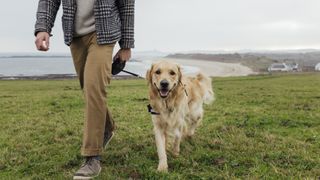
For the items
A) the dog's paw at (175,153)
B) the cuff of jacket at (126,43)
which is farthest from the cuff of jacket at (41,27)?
the dog's paw at (175,153)

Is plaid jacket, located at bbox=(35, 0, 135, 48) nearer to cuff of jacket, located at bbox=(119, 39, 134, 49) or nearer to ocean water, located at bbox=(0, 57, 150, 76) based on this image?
cuff of jacket, located at bbox=(119, 39, 134, 49)

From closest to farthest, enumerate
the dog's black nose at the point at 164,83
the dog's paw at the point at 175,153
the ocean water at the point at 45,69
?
the dog's black nose at the point at 164,83
the dog's paw at the point at 175,153
the ocean water at the point at 45,69

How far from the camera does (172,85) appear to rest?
5.44m

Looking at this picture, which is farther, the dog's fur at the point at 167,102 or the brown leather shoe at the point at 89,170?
the dog's fur at the point at 167,102

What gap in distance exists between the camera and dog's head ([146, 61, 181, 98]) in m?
5.37

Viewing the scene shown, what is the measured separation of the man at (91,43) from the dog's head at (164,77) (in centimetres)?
86

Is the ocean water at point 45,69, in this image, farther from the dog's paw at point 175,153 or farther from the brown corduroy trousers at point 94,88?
the brown corduroy trousers at point 94,88

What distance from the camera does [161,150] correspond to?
5270 mm

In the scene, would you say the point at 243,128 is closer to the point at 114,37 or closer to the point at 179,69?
the point at 179,69

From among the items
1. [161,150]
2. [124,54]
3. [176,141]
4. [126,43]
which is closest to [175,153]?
[176,141]

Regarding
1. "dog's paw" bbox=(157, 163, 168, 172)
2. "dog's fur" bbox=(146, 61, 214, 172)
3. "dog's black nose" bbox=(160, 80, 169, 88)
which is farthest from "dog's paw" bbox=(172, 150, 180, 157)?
"dog's black nose" bbox=(160, 80, 169, 88)

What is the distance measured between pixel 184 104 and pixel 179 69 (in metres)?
0.49

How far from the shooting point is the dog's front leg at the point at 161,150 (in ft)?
16.6

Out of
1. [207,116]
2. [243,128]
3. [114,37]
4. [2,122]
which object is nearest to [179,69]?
[114,37]
